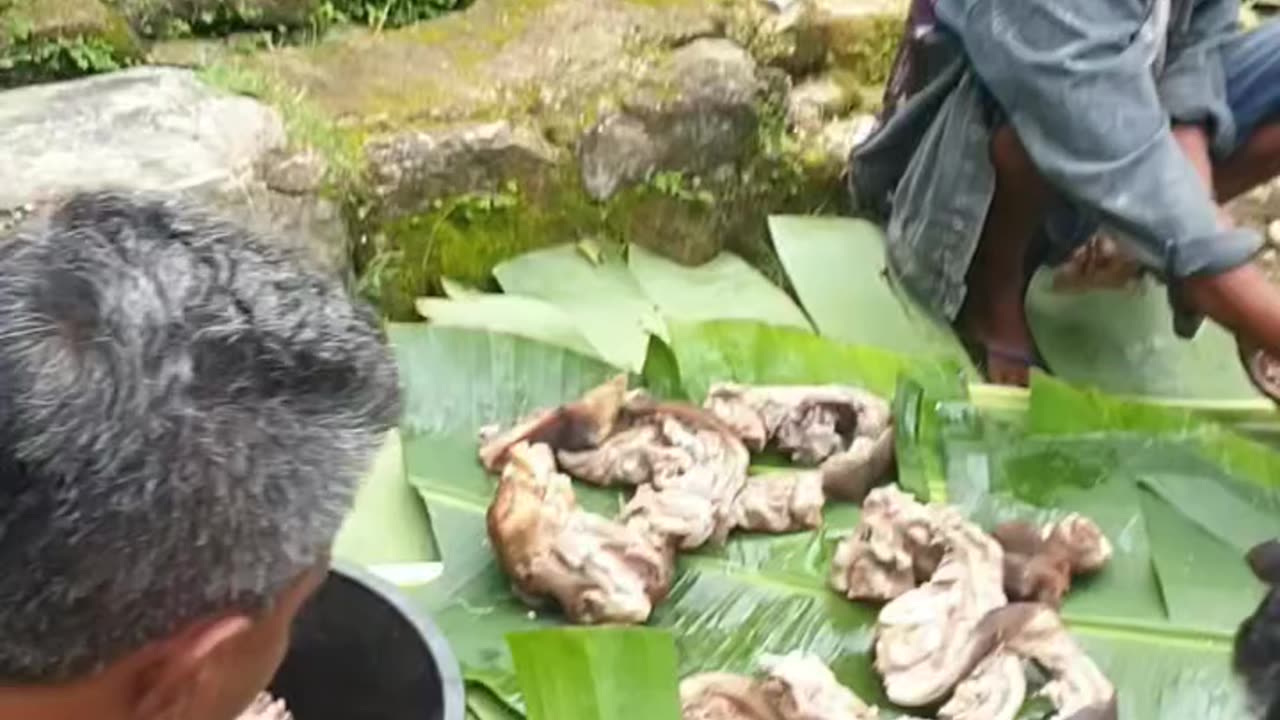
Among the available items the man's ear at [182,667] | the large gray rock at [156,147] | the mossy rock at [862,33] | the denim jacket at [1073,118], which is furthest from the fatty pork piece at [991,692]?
the mossy rock at [862,33]

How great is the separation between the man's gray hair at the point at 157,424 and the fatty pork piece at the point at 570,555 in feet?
2.95

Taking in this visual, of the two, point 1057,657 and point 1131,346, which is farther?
point 1131,346

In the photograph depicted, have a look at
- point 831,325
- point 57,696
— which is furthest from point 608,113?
point 57,696

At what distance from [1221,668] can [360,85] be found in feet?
4.33

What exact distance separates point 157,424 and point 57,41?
168 cm

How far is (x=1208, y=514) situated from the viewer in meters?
2.14

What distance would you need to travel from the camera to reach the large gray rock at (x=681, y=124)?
105 inches

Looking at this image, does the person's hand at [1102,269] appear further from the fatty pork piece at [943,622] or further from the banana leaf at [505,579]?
the fatty pork piece at [943,622]

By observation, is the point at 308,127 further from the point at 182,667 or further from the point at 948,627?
the point at 182,667

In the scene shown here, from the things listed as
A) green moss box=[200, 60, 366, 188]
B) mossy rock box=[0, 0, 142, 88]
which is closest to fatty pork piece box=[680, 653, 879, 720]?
green moss box=[200, 60, 366, 188]

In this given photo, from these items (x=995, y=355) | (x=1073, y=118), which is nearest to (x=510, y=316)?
(x=995, y=355)

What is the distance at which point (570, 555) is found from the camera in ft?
6.50

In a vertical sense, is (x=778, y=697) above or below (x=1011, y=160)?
below

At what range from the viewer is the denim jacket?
7.44ft
